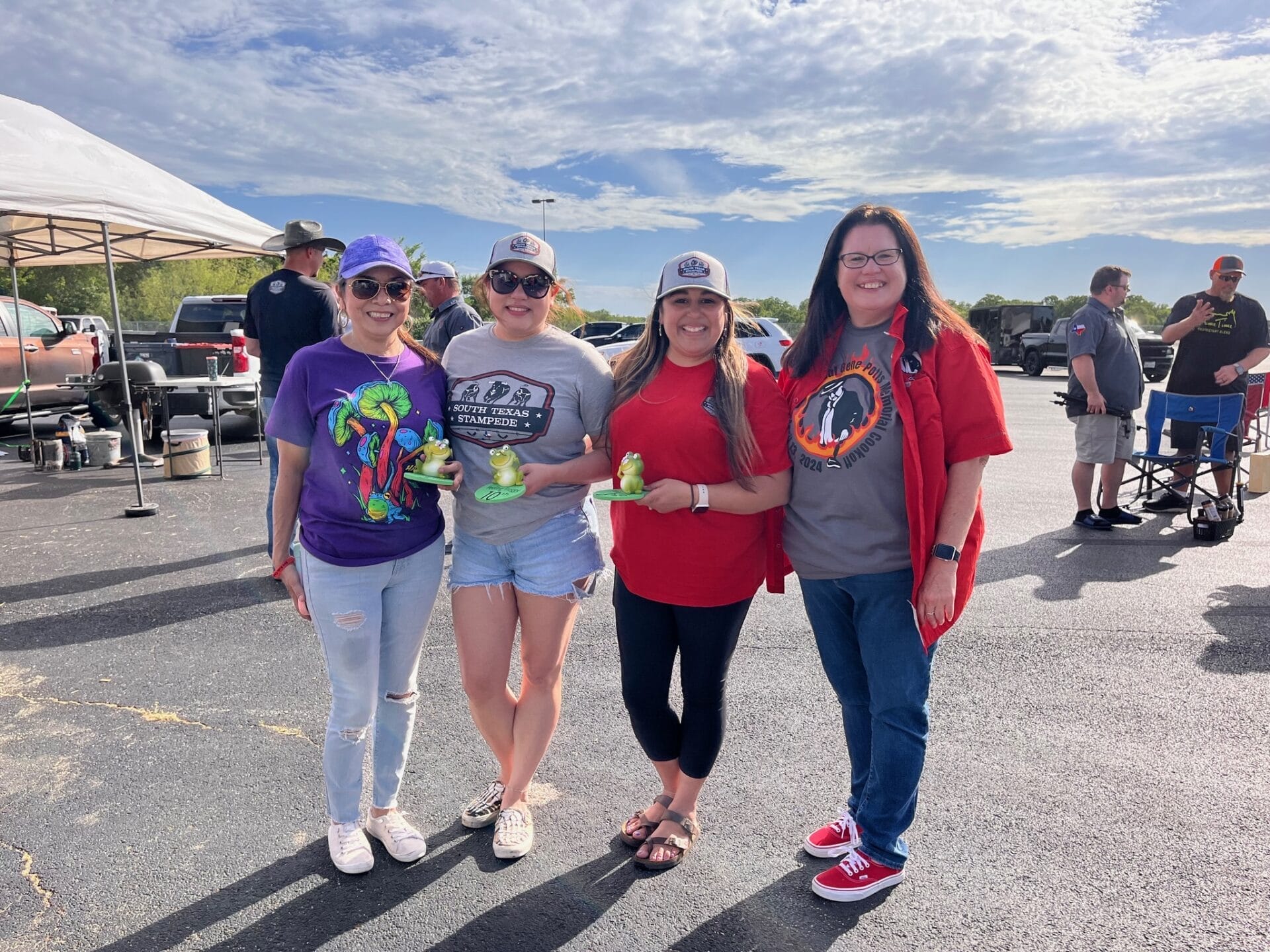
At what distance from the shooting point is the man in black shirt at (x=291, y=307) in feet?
17.2

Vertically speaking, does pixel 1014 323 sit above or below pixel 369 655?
above

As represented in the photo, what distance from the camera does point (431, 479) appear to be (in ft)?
7.65

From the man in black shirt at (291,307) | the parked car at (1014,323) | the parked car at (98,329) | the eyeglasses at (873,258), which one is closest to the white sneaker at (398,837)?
the eyeglasses at (873,258)

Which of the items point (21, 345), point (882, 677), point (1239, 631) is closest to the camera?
point (882, 677)

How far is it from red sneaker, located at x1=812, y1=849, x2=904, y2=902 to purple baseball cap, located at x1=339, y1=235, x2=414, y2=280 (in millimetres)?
2172

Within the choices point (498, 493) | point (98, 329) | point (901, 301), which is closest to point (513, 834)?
point (498, 493)

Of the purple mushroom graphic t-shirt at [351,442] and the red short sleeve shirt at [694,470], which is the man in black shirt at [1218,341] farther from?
the purple mushroom graphic t-shirt at [351,442]

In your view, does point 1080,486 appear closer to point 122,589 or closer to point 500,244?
point 500,244

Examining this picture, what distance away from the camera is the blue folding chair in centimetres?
676

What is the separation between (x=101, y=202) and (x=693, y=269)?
18.2 feet

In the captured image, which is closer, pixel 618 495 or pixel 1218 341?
pixel 618 495

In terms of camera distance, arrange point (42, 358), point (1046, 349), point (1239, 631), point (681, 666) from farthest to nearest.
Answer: point (1046, 349) → point (42, 358) → point (1239, 631) → point (681, 666)

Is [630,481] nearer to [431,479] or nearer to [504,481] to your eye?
[504,481]

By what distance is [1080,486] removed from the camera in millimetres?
6883
